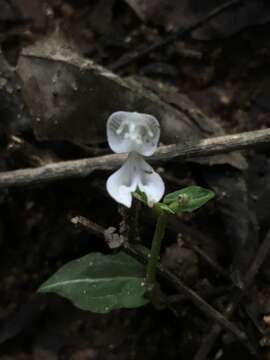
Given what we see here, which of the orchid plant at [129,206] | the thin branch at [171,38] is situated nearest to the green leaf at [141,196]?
the orchid plant at [129,206]

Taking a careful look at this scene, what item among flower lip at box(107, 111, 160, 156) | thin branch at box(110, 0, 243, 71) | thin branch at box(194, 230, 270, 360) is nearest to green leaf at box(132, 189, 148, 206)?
flower lip at box(107, 111, 160, 156)

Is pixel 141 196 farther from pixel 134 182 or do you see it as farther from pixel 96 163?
pixel 96 163

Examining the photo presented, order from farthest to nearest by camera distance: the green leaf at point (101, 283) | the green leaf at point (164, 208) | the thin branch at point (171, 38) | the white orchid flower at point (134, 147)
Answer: the thin branch at point (171, 38) → the green leaf at point (101, 283) → the white orchid flower at point (134, 147) → the green leaf at point (164, 208)

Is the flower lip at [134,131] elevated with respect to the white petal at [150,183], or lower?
elevated

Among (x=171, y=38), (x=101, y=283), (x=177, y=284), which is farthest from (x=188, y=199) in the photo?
(x=171, y=38)

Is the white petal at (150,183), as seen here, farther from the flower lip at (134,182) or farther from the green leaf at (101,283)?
the green leaf at (101,283)

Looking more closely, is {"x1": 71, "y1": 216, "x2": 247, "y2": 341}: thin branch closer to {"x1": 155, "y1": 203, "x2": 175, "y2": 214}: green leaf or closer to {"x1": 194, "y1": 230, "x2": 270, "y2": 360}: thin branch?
{"x1": 194, "y1": 230, "x2": 270, "y2": 360}: thin branch

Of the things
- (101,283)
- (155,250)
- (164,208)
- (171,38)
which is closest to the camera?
(164,208)
